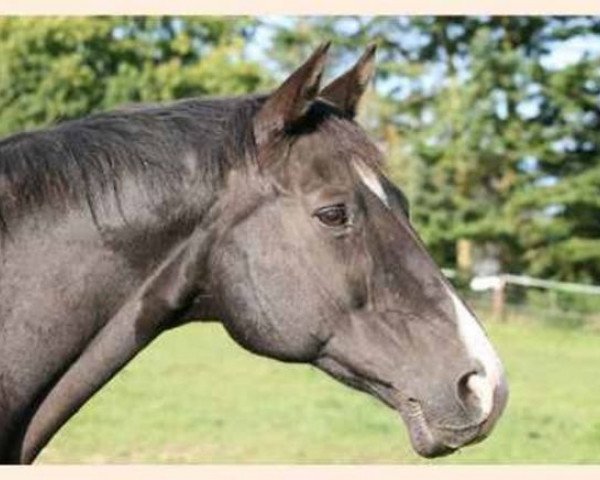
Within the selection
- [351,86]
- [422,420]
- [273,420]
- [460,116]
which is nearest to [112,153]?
[351,86]

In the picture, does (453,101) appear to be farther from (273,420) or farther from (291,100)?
(291,100)

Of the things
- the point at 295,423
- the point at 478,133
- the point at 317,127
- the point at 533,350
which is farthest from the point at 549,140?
the point at 317,127

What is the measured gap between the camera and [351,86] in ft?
8.09

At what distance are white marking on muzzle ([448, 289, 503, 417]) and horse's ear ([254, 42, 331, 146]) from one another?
486 millimetres

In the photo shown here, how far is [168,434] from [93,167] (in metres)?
5.77

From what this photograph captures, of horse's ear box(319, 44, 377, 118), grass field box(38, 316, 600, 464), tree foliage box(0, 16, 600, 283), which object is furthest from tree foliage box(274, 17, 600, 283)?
horse's ear box(319, 44, 377, 118)

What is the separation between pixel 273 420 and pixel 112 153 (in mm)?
6502

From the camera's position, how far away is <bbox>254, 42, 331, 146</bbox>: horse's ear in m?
2.20

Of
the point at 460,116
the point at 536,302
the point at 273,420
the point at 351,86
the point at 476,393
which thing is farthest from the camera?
the point at 460,116

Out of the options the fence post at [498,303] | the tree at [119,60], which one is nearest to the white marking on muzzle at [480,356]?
the fence post at [498,303]

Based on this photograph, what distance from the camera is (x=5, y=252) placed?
220cm

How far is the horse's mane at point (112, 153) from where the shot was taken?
2.20 metres

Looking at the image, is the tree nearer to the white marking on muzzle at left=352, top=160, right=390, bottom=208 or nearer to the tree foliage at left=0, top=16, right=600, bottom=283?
the tree foliage at left=0, top=16, right=600, bottom=283

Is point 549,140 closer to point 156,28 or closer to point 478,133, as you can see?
point 478,133
